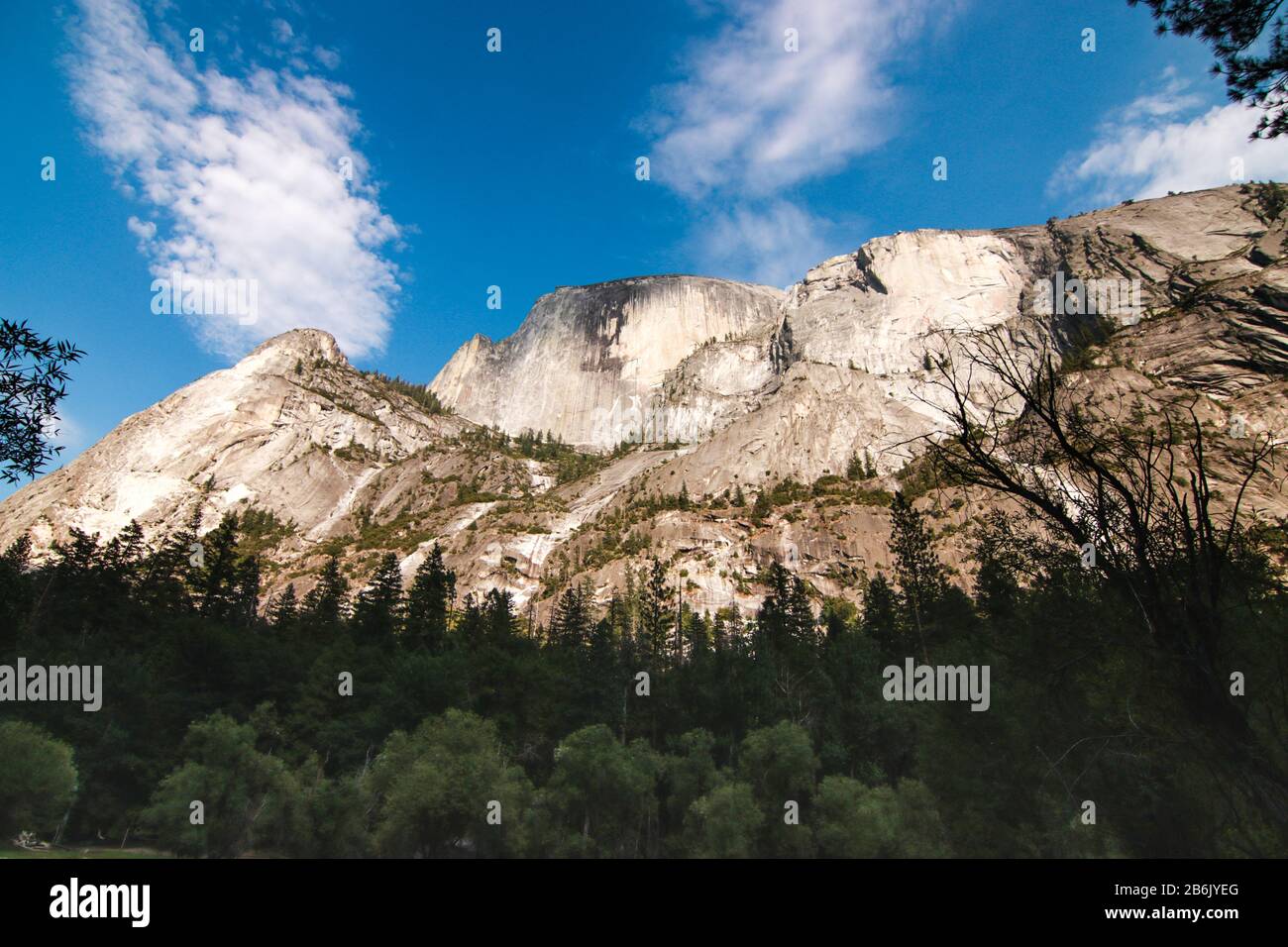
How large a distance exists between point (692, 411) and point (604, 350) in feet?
133

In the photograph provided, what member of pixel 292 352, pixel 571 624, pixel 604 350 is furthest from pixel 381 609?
pixel 292 352

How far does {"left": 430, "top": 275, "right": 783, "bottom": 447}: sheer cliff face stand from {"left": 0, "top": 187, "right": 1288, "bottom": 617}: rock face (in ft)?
2.60

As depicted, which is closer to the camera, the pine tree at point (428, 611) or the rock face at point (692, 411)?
the pine tree at point (428, 611)

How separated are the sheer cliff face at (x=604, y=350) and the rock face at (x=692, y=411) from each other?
0.79 metres

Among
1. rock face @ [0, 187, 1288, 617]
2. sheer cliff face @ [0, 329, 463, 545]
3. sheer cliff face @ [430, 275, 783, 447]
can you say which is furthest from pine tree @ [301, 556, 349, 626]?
sheer cliff face @ [430, 275, 783, 447]

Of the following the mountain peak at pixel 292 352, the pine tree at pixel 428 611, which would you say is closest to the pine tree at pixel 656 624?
the pine tree at pixel 428 611

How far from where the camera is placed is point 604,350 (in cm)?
18562

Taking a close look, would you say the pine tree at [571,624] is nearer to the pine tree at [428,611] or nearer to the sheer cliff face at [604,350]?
the pine tree at [428,611]

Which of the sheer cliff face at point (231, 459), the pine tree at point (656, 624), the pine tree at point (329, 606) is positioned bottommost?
the pine tree at point (656, 624)

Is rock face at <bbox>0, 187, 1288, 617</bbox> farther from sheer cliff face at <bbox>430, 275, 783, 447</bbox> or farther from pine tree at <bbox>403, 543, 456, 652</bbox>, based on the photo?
pine tree at <bbox>403, 543, 456, 652</bbox>

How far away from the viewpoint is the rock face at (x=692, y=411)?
299 ft

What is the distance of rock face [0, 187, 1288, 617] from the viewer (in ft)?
299

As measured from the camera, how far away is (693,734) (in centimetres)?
4038
